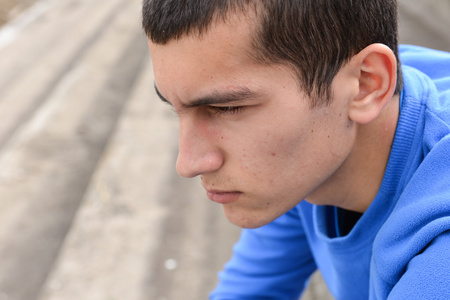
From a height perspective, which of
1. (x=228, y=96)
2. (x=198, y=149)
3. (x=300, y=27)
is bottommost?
(x=198, y=149)

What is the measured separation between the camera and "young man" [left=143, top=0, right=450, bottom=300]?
115 centimetres

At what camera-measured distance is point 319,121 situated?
1267mm

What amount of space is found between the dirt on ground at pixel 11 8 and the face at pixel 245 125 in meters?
8.61

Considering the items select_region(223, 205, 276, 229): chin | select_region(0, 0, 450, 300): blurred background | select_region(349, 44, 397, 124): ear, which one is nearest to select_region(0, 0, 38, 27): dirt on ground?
select_region(0, 0, 450, 300): blurred background

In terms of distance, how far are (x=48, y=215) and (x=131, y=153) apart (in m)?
0.84

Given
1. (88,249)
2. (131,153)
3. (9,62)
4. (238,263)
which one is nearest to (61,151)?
(131,153)

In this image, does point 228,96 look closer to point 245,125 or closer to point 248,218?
point 245,125

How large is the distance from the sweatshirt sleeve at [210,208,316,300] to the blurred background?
852 millimetres

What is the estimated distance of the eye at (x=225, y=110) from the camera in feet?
4.01

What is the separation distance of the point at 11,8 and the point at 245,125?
9591 millimetres

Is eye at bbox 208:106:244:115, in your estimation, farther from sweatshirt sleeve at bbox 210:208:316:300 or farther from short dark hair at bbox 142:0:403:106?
sweatshirt sleeve at bbox 210:208:316:300

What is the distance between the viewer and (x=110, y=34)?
24.8ft

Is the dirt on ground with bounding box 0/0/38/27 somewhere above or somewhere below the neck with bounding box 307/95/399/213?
below

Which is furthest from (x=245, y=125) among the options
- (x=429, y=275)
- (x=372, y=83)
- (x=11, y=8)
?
(x=11, y=8)
